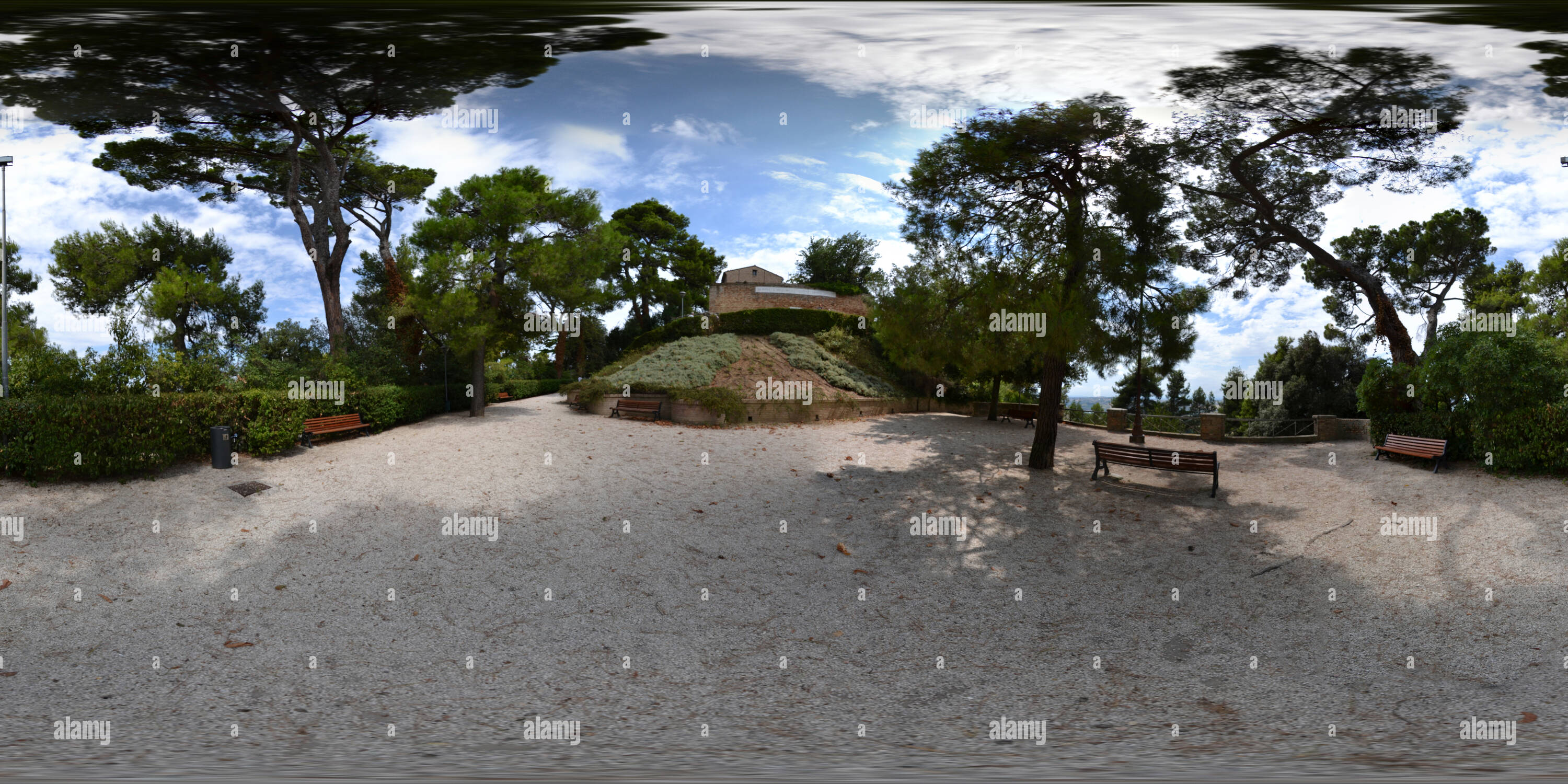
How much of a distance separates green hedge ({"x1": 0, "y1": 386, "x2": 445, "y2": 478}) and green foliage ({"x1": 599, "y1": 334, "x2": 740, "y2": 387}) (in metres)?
8.19

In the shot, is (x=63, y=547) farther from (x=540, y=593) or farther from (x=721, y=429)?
(x=721, y=429)

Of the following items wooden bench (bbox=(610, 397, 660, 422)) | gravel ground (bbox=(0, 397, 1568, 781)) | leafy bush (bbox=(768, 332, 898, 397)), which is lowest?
gravel ground (bbox=(0, 397, 1568, 781))

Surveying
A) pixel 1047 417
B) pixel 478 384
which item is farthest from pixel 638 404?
pixel 1047 417

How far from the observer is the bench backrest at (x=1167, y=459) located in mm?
9352

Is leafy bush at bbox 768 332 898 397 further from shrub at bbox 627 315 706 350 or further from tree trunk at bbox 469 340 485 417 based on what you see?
tree trunk at bbox 469 340 485 417

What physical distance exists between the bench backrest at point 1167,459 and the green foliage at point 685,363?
10.0 m

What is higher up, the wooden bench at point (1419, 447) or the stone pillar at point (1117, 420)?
the wooden bench at point (1419, 447)

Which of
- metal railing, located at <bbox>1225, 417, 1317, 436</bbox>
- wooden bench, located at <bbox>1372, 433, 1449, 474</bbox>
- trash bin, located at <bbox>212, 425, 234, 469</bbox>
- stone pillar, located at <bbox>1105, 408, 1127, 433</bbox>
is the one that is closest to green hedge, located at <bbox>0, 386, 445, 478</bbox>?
trash bin, located at <bbox>212, 425, 234, 469</bbox>

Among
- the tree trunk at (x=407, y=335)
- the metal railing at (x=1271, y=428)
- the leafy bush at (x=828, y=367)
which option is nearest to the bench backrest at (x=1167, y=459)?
the metal railing at (x=1271, y=428)

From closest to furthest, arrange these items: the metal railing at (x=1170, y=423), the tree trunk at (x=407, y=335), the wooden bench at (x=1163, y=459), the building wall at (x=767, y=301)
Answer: the wooden bench at (x=1163, y=459) → the tree trunk at (x=407, y=335) → the metal railing at (x=1170, y=423) → the building wall at (x=767, y=301)

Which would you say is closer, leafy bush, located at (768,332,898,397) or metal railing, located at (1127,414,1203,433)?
metal railing, located at (1127,414,1203,433)

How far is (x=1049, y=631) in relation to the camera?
5.19 metres

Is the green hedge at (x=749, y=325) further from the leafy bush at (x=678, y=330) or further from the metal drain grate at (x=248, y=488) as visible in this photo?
the metal drain grate at (x=248, y=488)

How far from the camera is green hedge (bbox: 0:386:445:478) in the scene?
7922mm
